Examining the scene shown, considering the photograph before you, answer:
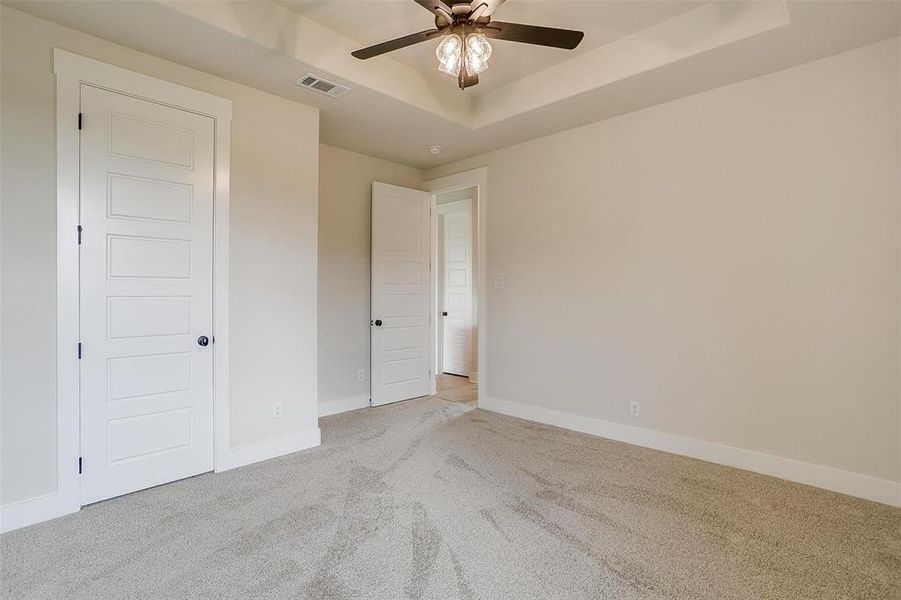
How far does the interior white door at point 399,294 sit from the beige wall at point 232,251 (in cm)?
126

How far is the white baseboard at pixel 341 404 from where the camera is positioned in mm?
4270

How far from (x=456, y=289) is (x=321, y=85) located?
4.03 m

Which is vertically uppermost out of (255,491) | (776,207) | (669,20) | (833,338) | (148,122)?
(669,20)

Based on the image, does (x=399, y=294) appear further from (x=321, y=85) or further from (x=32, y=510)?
(x=32, y=510)

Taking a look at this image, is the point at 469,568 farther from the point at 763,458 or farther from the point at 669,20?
the point at 669,20

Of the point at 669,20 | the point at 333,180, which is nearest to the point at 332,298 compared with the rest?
the point at 333,180

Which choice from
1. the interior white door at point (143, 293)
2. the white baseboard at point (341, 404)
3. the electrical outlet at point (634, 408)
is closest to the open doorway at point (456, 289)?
the white baseboard at point (341, 404)

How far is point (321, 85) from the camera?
301 cm

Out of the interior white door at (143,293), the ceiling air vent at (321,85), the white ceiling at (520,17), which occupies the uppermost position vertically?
the white ceiling at (520,17)

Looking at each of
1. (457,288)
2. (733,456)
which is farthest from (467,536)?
(457,288)

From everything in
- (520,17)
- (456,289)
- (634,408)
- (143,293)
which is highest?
(520,17)

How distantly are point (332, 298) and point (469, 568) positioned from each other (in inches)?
122

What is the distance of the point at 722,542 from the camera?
2.08 meters

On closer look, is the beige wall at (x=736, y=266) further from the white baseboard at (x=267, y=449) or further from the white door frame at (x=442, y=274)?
the white door frame at (x=442, y=274)
